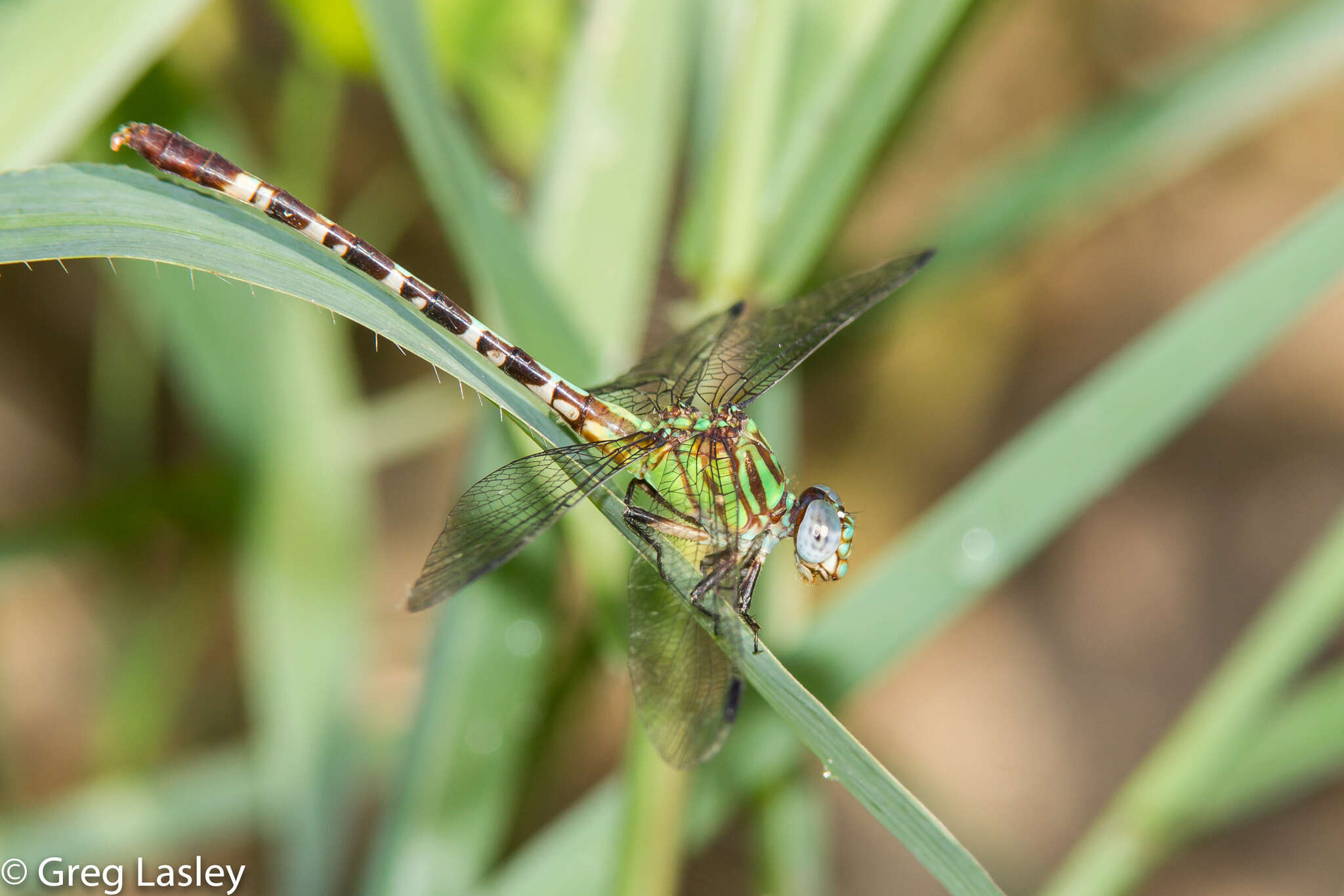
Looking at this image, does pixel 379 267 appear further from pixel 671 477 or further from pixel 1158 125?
pixel 1158 125

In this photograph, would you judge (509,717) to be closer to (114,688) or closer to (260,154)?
(114,688)

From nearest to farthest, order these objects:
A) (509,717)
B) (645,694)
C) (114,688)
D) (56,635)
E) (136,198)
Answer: (136,198), (645,694), (509,717), (114,688), (56,635)

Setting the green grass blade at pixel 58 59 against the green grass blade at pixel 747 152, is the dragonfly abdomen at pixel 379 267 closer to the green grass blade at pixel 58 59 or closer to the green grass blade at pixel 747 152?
the green grass blade at pixel 58 59

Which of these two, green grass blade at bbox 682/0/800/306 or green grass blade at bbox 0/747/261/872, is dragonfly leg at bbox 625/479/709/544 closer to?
green grass blade at bbox 682/0/800/306

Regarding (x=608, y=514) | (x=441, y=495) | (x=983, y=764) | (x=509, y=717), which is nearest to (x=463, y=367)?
(x=608, y=514)

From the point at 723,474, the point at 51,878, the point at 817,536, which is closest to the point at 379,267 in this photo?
the point at 723,474

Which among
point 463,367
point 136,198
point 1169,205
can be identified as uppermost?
point 1169,205

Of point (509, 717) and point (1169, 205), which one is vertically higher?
point (1169, 205)
